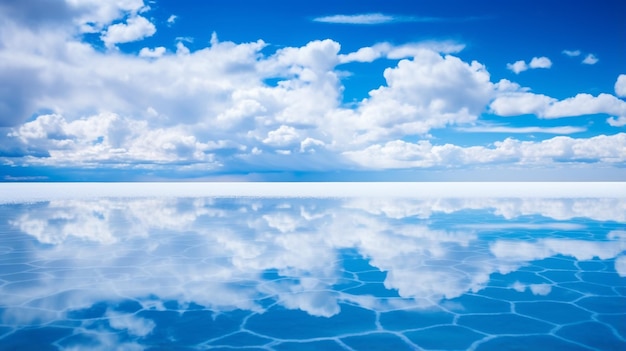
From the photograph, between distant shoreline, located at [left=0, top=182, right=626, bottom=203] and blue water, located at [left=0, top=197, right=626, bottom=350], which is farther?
distant shoreline, located at [left=0, top=182, right=626, bottom=203]

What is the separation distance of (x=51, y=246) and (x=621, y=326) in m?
7.48

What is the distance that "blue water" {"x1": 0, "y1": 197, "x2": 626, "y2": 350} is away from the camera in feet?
10.6

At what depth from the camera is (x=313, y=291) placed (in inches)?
175

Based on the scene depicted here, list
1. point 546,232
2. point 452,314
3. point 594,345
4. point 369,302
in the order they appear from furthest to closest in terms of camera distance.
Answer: point 546,232 → point 369,302 → point 452,314 → point 594,345

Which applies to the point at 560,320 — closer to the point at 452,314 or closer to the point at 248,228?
the point at 452,314

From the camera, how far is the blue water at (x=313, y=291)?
3232 millimetres

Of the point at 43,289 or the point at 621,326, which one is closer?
the point at 621,326

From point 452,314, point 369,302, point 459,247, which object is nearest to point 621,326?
point 452,314

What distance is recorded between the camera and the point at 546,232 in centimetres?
880

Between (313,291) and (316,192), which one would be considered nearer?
(313,291)

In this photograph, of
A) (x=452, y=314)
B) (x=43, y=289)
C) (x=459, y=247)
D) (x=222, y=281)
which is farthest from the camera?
(x=459, y=247)

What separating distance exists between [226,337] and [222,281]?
1.67m

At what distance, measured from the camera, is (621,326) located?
11.2 ft

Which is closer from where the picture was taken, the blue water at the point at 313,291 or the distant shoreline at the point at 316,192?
the blue water at the point at 313,291
